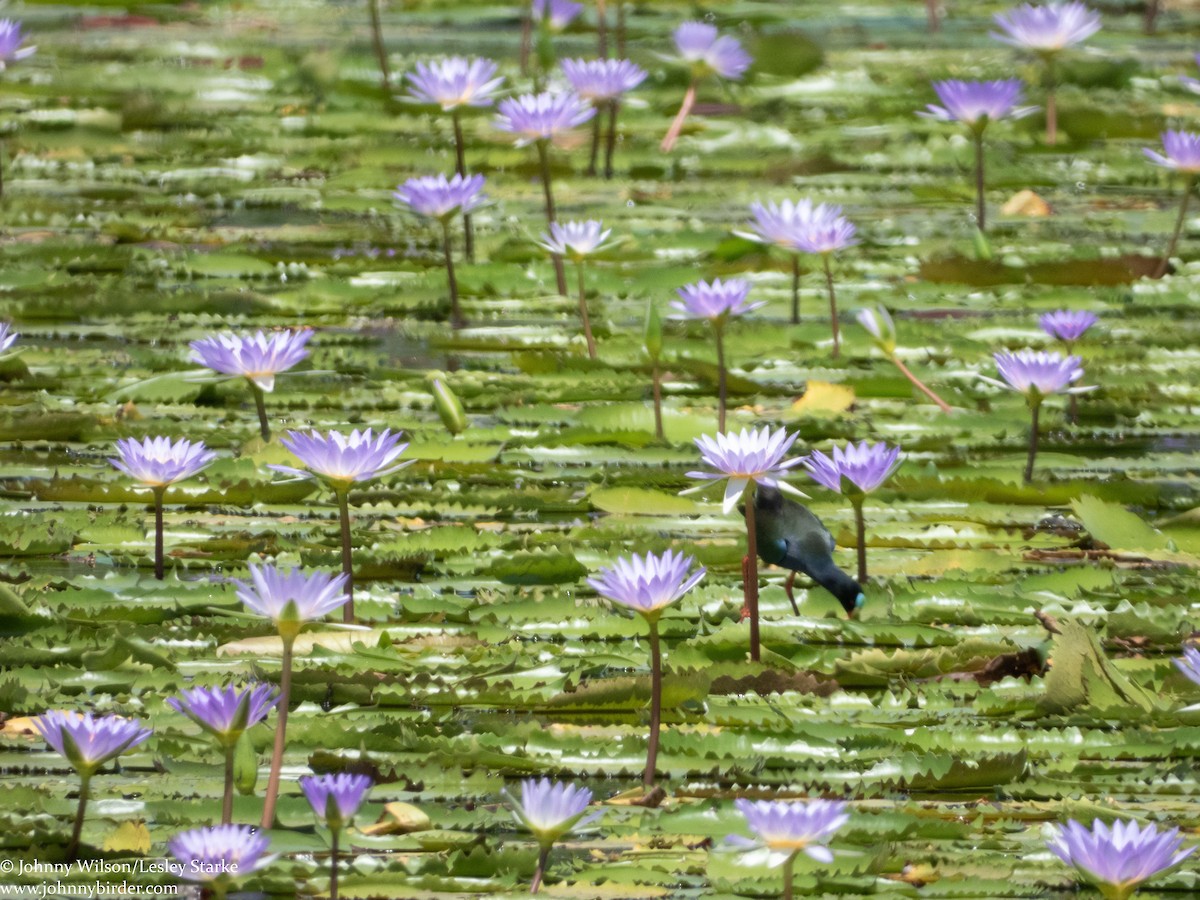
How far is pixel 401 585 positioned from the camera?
169 cm

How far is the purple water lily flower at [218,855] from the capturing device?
41.9 inches

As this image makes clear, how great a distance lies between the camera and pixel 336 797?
1.13m

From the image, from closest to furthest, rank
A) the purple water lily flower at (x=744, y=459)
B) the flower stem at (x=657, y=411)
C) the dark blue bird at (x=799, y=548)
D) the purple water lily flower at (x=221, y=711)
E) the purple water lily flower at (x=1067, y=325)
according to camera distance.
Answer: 1. the purple water lily flower at (x=221, y=711)
2. the purple water lily flower at (x=744, y=459)
3. the dark blue bird at (x=799, y=548)
4. the flower stem at (x=657, y=411)
5. the purple water lily flower at (x=1067, y=325)

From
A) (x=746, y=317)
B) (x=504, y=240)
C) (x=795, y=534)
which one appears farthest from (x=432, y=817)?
(x=504, y=240)

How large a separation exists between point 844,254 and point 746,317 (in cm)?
32

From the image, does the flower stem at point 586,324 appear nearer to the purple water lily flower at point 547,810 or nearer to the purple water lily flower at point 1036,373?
the purple water lily flower at point 1036,373

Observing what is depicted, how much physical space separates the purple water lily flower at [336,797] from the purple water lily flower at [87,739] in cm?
18

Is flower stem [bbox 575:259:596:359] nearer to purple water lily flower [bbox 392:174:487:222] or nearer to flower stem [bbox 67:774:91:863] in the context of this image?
purple water lily flower [bbox 392:174:487:222]

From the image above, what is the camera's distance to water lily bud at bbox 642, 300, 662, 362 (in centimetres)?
203

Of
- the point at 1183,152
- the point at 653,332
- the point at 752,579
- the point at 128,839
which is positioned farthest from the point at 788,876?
the point at 1183,152

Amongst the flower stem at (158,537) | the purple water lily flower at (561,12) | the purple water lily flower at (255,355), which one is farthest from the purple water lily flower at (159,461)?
the purple water lily flower at (561,12)

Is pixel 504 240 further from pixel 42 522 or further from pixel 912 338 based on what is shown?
pixel 42 522

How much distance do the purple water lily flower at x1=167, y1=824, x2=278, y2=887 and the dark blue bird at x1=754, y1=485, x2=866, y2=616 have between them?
0.73 m

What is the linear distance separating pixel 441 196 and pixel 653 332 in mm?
512
